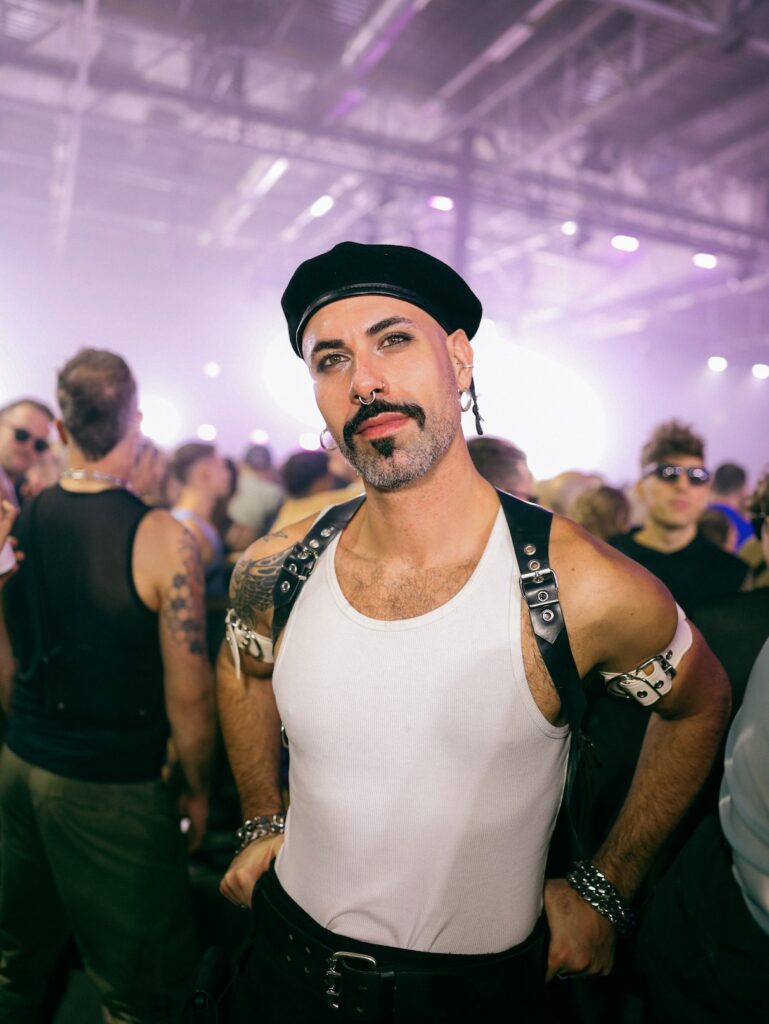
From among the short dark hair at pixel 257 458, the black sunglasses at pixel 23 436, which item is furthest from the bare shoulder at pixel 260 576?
the short dark hair at pixel 257 458

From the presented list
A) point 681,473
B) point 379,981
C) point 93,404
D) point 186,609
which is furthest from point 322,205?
point 379,981

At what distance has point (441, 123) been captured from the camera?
11.9 meters

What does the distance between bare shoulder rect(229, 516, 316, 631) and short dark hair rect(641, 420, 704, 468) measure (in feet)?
8.90

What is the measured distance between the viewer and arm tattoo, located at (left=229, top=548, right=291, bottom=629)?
1777 millimetres

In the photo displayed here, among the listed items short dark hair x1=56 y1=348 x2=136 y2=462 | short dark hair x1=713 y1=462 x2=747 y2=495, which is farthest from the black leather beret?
short dark hair x1=713 y1=462 x2=747 y2=495

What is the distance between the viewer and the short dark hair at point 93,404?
2.49 m

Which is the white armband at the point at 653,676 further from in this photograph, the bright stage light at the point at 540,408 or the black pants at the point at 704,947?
the bright stage light at the point at 540,408

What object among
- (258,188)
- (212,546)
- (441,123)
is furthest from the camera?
(258,188)

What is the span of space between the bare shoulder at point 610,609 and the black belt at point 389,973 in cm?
66

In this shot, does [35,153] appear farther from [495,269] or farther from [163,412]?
[495,269]

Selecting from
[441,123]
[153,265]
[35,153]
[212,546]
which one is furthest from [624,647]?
[153,265]

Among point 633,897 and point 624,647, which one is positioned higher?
point 624,647

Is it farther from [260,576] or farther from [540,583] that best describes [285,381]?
[540,583]

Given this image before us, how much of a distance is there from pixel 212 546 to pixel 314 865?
2661mm
